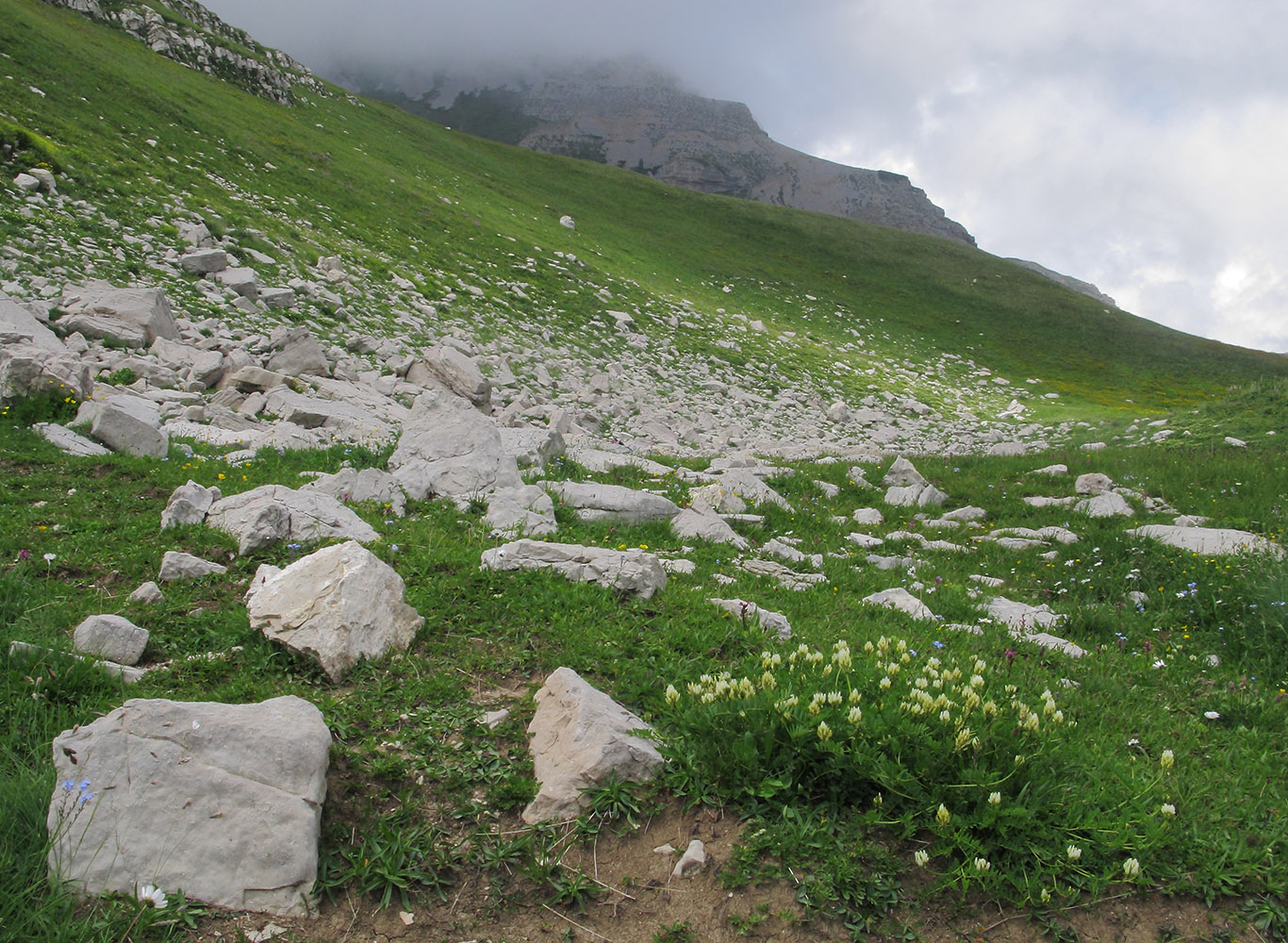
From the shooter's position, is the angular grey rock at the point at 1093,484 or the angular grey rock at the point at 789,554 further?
the angular grey rock at the point at 1093,484

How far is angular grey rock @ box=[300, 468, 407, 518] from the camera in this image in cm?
844

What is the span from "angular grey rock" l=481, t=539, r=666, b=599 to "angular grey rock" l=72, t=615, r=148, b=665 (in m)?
2.75

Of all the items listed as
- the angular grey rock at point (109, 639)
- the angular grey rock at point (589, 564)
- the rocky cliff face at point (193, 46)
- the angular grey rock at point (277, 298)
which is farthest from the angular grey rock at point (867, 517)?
the rocky cliff face at point (193, 46)

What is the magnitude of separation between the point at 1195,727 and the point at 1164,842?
193cm

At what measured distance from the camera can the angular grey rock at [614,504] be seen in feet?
30.0

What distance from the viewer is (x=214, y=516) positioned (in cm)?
706

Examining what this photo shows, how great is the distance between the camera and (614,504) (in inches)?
365

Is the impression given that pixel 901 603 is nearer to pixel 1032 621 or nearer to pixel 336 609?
pixel 1032 621

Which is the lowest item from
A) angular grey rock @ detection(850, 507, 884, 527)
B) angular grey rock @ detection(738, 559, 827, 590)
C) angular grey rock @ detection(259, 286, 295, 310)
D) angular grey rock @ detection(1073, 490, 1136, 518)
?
angular grey rock @ detection(259, 286, 295, 310)

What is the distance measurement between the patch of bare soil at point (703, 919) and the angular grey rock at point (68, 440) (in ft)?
26.1

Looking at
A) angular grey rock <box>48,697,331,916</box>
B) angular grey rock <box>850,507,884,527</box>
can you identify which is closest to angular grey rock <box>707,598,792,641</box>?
angular grey rock <box>48,697,331,916</box>

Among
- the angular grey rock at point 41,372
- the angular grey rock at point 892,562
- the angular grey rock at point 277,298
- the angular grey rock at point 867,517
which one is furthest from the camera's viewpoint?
the angular grey rock at point 277,298

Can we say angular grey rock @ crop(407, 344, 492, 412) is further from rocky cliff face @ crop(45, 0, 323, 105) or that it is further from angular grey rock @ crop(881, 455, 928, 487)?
rocky cliff face @ crop(45, 0, 323, 105)

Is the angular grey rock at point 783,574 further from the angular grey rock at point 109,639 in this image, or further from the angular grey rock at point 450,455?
the angular grey rock at point 109,639
